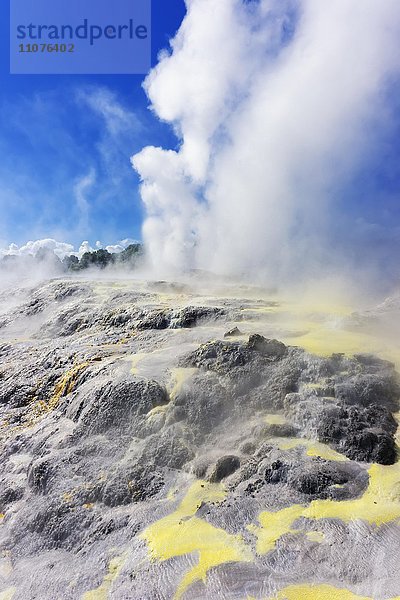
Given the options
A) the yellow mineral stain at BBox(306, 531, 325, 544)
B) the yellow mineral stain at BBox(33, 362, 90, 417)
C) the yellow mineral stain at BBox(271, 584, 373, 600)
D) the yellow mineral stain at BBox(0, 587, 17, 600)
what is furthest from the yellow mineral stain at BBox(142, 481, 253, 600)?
the yellow mineral stain at BBox(33, 362, 90, 417)

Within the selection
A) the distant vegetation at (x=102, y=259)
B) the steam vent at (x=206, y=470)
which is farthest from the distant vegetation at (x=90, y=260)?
the steam vent at (x=206, y=470)

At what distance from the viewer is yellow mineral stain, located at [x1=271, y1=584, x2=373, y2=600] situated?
7.93 meters

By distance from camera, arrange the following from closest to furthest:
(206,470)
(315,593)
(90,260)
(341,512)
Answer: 1. (315,593)
2. (341,512)
3. (206,470)
4. (90,260)

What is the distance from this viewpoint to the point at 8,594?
9.45 metres

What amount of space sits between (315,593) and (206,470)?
16.2ft

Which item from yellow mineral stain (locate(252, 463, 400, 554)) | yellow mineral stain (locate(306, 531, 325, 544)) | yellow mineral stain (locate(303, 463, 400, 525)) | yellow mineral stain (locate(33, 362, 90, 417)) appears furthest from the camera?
yellow mineral stain (locate(33, 362, 90, 417))

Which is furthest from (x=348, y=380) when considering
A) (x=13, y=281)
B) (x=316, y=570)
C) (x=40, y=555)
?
(x=13, y=281)

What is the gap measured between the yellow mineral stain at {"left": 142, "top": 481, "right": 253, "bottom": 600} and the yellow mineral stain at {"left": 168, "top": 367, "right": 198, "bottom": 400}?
4.90m

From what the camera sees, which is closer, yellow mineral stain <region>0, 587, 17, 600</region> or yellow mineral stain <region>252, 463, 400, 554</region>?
yellow mineral stain <region>0, 587, 17, 600</region>

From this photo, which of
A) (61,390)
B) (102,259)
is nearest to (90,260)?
(102,259)

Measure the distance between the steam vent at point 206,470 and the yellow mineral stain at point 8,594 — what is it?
0.45 feet

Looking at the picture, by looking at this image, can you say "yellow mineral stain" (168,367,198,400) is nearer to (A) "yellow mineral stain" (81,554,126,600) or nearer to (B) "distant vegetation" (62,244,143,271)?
(A) "yellow mineral stain" (81,554,126,600)

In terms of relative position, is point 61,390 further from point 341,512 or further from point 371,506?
point 371,506

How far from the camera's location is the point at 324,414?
13.7m
